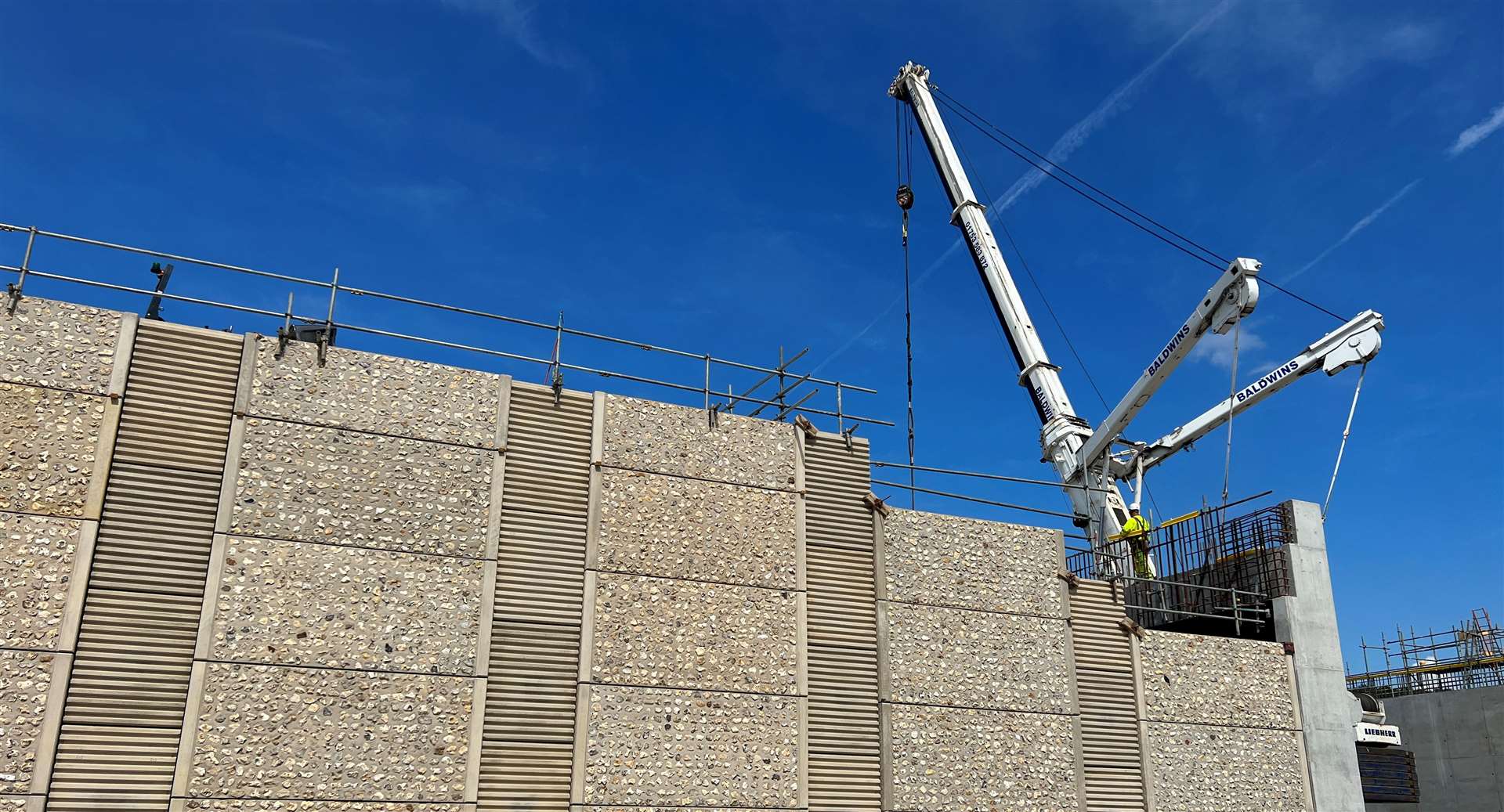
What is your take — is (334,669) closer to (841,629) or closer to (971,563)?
(841,629)

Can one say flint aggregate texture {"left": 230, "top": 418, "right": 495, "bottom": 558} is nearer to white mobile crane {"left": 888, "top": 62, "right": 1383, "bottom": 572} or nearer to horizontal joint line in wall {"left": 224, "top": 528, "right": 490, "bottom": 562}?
horizontal joint line in wall {"left": 224, "top": 528, "right": 490, "bottom": 562}

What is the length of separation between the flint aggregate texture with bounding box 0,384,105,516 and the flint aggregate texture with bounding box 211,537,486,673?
1878 mm

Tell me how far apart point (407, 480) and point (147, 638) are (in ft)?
11.4

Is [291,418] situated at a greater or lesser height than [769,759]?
greater

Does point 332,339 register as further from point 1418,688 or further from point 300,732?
point 1418,688

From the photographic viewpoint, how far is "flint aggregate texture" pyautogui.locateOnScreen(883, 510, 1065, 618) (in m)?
18.0

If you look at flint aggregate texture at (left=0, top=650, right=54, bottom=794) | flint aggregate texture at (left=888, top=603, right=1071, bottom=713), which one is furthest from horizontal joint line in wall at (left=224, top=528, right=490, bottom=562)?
flint aggregate texture at (left=888, top=603, right=1071, bottom=713)

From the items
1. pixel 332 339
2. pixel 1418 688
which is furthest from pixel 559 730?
pixel 1418 688

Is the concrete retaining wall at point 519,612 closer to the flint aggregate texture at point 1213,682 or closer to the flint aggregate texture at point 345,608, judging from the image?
the flint aggregate texture at point 345,608

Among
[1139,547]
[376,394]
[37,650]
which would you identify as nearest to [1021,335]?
[1139,547]

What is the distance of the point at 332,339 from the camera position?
1520 centimetres

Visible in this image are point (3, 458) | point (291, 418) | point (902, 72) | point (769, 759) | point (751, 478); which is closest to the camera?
point (3, 458)

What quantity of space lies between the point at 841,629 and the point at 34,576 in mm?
10371

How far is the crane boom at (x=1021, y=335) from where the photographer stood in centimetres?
2856
